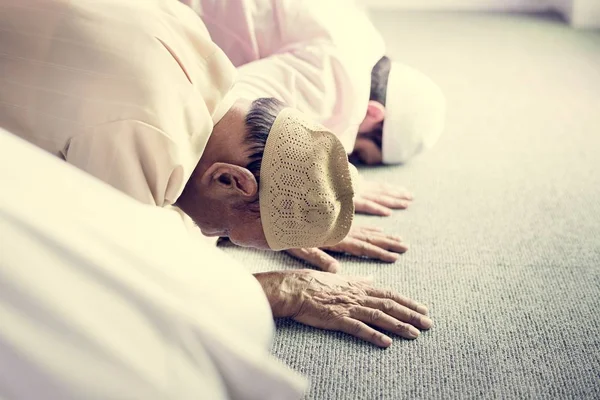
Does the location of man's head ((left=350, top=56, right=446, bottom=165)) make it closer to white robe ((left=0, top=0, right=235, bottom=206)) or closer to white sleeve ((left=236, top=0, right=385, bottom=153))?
white sleeve ((left=236, top=0, right=385, bottom=153))

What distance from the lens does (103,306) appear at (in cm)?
59

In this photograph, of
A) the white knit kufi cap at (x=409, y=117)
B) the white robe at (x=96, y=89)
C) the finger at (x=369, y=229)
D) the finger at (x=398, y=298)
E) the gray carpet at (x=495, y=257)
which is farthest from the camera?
the white knit kufi cap at (x=409, y=117)

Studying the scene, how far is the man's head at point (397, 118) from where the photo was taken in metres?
1.75

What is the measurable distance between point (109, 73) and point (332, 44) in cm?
76

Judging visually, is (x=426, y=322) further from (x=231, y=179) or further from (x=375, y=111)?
(x=375, y=111)

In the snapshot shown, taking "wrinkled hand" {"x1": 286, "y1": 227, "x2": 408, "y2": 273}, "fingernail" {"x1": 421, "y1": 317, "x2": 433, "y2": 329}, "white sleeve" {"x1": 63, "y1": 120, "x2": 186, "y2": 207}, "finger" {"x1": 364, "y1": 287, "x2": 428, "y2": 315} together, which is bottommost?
"wrinkled hand" {"x1": 286, "y1": 227, "x2": 408, "y2": 273}

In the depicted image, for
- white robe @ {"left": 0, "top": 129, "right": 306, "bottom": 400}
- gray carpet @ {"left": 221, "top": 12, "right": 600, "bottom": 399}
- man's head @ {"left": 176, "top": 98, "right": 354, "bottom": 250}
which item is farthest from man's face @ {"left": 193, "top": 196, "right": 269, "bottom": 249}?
white robe @ {"left": 0, "top": 129, "right": 306, "bottom": 400}

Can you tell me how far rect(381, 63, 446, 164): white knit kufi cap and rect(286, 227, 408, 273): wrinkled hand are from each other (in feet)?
1.30

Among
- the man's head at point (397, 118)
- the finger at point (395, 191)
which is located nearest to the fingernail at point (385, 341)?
the finger at point (395, 191)

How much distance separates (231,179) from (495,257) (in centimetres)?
61

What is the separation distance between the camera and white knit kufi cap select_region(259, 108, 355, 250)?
109 centimetres

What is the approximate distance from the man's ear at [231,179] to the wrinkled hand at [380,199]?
504 millimetres

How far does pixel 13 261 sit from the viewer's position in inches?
22.2

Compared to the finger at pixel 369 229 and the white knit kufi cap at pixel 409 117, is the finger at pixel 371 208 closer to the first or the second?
the finger at pixel 369 229
